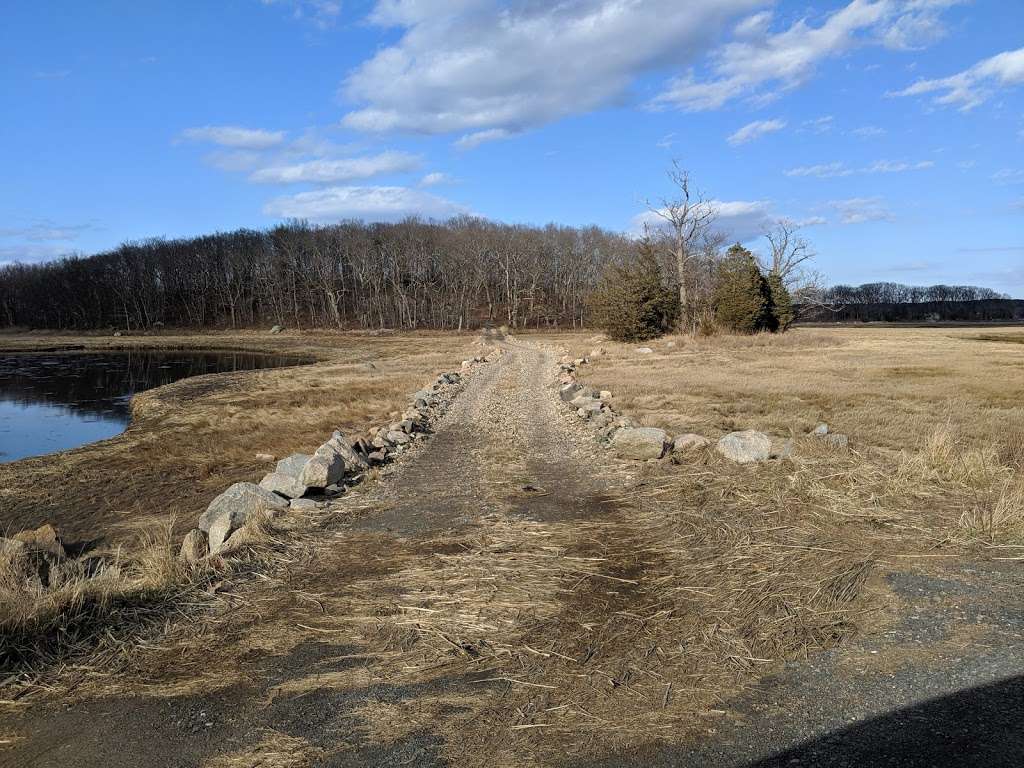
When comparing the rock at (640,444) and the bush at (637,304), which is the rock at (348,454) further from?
the bush at (637,304)

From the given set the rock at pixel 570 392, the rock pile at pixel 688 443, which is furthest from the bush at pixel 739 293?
the rock pile at pixel 688 443

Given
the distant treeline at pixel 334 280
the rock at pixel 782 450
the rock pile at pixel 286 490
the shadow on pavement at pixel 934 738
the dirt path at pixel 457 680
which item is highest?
the distant treeline at pixel 334 280

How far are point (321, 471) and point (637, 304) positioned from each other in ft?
101

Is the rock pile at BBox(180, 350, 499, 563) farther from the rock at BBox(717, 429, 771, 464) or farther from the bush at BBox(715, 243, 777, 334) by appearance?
the bush at BBox(715, 243, 777, 334)

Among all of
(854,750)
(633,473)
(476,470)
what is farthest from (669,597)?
(476,470)

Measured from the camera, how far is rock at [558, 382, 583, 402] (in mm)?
16775

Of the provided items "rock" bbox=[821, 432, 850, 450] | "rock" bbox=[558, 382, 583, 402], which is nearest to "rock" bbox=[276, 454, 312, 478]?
"rock" bbox=[821, 432, 850, 450]

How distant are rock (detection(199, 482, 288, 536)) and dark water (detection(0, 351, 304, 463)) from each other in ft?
42.8

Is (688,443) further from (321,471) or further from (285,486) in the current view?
(285,486)

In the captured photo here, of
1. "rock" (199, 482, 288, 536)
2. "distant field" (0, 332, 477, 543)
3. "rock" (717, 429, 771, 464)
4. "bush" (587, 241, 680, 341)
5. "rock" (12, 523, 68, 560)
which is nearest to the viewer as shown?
"rock" (199, 482, 288, 536)

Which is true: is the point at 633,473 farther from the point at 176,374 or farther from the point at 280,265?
the point at 280,265

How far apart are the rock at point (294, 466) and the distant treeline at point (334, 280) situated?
73778 millimetres

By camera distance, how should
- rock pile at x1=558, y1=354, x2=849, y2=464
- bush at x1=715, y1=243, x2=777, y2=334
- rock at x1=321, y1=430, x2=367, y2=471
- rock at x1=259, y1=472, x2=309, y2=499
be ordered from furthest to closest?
1. bush at x1=715, y1=243, x2=777, y2=334
2. rock at x1=321, y1=430, x2=367, y2=471
3. rock pile at x1=558, y1=354, x2=849, y2=464
4. rock at x1=259, y1=472, x2=309, y2=499

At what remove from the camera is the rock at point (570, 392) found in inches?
660
